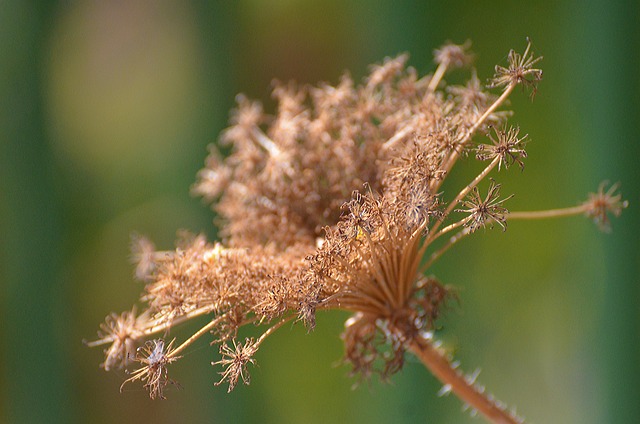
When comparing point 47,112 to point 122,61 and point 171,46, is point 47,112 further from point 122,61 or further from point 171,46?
point 171,46

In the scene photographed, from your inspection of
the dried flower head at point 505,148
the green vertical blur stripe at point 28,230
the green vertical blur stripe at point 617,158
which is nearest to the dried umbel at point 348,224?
the dried flower head at point 505,148

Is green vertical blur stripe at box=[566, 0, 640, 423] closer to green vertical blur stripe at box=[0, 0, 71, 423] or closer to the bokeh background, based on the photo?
the bokeh background

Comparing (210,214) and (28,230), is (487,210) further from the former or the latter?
(28,230)

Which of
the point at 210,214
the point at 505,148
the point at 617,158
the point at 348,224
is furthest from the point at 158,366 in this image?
the point at 210,214

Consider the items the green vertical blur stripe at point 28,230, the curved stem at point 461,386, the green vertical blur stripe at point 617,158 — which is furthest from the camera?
the green vertical blur stripe at point 28,230

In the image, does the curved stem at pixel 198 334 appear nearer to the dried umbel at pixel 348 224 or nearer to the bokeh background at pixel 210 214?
the dried umbel at pixel 348 224

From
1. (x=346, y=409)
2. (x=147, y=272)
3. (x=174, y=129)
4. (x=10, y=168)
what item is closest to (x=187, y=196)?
(x=174, y=129)
